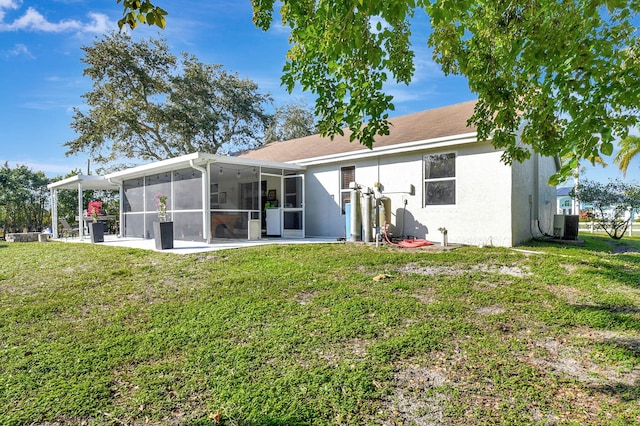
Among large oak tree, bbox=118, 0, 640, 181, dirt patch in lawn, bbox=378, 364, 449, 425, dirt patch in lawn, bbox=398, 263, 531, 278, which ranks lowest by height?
dirt patch in lawn, bbox=378, 364, 449, 425

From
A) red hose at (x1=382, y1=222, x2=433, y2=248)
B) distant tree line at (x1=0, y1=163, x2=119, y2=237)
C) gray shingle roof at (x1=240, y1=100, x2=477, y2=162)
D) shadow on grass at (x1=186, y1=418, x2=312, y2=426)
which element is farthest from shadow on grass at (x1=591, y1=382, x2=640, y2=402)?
distant tree line at (x1=0, y1=163, x2=119, y2=237)

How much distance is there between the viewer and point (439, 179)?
9.91 m

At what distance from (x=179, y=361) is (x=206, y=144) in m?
23.9

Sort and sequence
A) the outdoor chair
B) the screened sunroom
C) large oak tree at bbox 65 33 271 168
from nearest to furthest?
the screened sunroom < the outdoor chair < large oak tree at bbox 65 33 271 168

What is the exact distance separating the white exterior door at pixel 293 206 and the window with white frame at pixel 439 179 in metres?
4.54

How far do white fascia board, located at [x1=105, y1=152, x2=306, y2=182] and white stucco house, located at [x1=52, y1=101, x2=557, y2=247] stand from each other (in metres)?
0.04

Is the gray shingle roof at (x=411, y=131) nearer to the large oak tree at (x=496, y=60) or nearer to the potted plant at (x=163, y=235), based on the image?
the large oak tree at (x=496, y=60)

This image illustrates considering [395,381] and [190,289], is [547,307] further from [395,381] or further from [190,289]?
[190,289]

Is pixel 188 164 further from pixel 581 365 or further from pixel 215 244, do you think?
pixel 581 365

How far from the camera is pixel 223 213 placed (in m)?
11.3

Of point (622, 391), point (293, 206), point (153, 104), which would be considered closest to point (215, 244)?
point (293, 206)

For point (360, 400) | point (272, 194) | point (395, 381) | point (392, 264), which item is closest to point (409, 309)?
point (395, 381)

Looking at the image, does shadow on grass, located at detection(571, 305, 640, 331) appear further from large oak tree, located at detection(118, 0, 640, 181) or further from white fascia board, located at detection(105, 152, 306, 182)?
white fascia board, located at detection(105, 152, 306, 182)

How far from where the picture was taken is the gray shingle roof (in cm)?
1008
